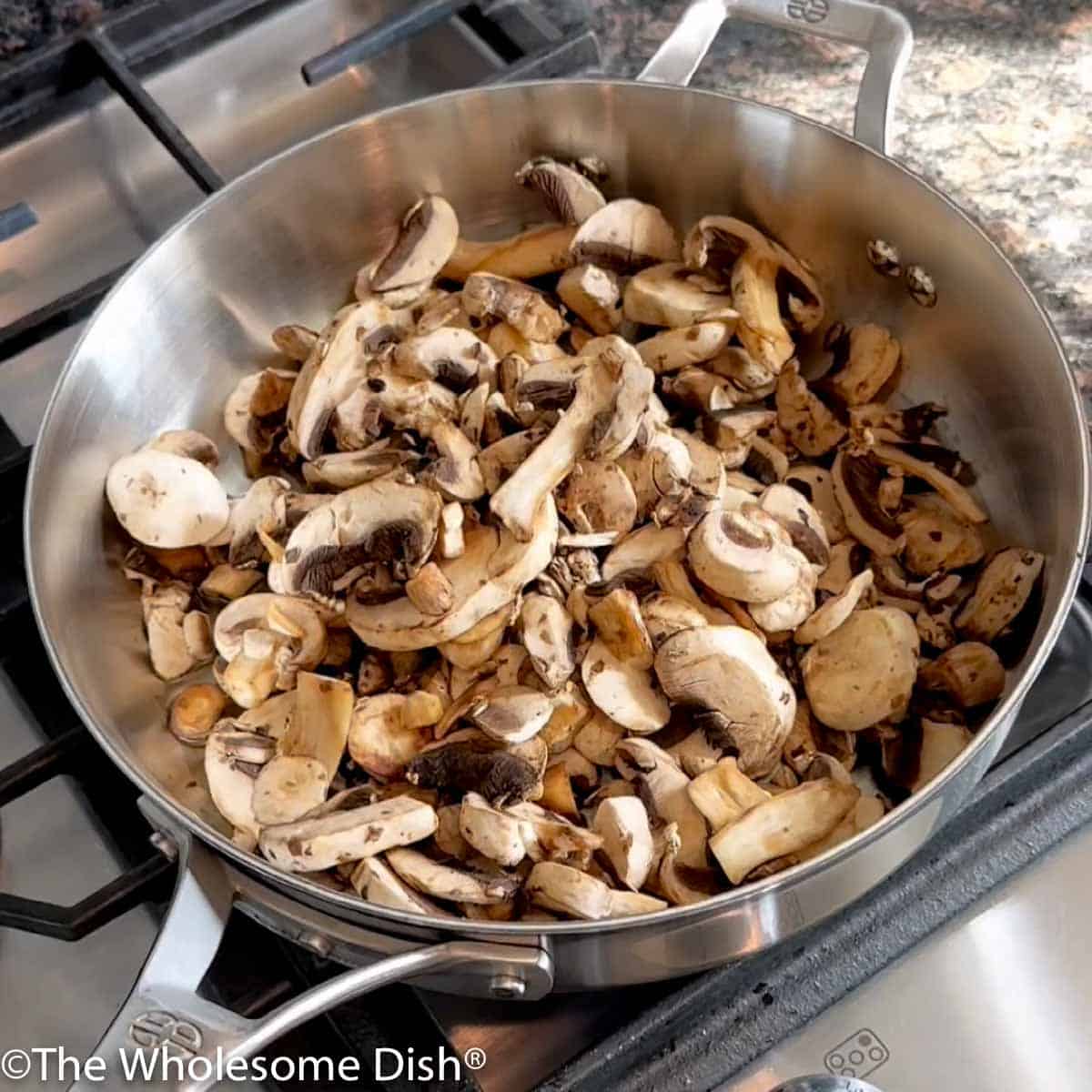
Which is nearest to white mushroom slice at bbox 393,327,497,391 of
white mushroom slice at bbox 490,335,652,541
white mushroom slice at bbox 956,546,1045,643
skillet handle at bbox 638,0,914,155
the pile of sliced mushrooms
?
the pile of sliced mushrooms

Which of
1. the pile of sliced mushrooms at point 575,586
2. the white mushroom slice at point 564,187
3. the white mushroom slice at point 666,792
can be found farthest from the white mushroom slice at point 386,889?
the white mushroom slice at point 564,187

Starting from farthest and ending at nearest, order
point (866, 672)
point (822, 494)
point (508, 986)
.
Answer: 1. point (822, 494)
2. point (866, 672)
3. point (508, 986)

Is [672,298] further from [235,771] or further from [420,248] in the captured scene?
[235,771]

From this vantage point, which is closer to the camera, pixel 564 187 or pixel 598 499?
pixel 598 499

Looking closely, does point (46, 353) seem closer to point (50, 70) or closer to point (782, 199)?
point (50, 70)

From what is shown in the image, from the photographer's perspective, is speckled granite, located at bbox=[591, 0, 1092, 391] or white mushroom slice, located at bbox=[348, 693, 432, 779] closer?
white mushroom slice, located at bbox=[348, 693, 432, 779]

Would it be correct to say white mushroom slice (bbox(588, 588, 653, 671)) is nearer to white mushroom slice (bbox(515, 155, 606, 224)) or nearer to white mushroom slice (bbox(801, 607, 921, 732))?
white mushroom slice (bbox(801, 607, 921, 732))

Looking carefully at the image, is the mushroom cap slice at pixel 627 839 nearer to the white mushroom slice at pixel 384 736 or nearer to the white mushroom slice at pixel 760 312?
the white mushroom slice at pixel 384 736

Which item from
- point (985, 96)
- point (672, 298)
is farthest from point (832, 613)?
point (985, 96)
